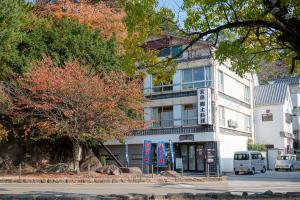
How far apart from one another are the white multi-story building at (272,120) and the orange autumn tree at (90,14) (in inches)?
853

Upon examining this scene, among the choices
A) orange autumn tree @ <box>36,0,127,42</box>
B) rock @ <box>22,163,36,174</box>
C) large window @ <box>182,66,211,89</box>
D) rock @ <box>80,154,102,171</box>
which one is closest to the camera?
rock @ <box>22,163,36,174</box>

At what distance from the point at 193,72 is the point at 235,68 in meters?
22.7

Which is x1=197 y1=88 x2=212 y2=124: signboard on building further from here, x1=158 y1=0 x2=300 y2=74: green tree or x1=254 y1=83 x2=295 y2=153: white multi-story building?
x1=158 y1=0 x2=300 y2=74: green tree

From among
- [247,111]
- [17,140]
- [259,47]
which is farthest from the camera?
[247,111]

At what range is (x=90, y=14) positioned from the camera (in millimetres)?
30953

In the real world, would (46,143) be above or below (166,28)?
below

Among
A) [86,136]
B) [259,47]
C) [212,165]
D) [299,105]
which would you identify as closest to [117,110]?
[86,136]

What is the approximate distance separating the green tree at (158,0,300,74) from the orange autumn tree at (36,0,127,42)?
60.1ft

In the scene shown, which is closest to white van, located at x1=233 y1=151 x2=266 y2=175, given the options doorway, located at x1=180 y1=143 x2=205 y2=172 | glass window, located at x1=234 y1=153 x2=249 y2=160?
glass window, located at x1=234 y1=153 x2=249 y2=160

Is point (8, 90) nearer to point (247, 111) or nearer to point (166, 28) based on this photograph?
point (166, 28)

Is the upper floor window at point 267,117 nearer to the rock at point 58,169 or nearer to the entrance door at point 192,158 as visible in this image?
the entrance door at point 192,158

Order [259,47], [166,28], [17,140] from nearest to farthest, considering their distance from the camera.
Answer: 1. [166,28]
2. [259,47]
3. [17,140]

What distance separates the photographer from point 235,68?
12.5m

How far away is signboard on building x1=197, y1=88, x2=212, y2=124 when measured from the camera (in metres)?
33.1
